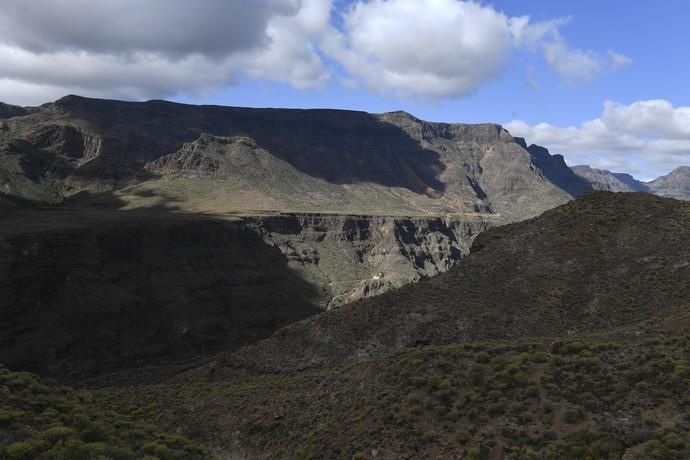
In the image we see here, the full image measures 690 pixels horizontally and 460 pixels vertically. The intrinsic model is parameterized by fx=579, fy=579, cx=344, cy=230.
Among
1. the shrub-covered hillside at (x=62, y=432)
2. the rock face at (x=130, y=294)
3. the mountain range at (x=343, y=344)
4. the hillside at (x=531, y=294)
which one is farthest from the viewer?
the rock face at (x=130, y=294)

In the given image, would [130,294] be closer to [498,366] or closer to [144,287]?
[144,287]

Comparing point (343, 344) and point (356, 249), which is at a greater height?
point (343, 344)

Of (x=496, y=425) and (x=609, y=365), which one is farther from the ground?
(x=609, y=365)

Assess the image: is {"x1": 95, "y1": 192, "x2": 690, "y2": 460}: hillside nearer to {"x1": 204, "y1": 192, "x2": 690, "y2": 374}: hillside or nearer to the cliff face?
{"x1": 204, "y1": 192, "x2": 690, "y2": 374}: hillside

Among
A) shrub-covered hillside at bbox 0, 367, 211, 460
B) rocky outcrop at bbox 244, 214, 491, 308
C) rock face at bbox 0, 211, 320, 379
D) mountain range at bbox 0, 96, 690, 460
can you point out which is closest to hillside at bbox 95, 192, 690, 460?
mountain range at bbox 0, 96, 690, 460

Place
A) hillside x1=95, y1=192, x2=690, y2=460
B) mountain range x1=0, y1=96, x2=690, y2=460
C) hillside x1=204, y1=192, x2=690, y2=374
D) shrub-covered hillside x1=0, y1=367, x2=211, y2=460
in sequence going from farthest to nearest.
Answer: hillside x1=204, y1=192, x2=690, y2=374, hillside x1=95, y1=192, x2=690, y2=460, mountain range x1=0, y1=96, x2=690, y2=460, shrub-covered hillside x1=0, y1=367, x2=211, y2=460

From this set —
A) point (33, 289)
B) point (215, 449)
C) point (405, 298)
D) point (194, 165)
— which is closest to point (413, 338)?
point (405, 298)

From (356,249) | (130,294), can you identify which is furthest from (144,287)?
(356,249)

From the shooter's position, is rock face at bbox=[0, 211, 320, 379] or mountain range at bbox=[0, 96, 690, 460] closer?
mountain range at bbox=[0, 96, 690, 460]

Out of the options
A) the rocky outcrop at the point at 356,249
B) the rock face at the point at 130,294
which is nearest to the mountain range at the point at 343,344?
the rock face at the point at 130,294

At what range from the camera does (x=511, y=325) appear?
4519cm

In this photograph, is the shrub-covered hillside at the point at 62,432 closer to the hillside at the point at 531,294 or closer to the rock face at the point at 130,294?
the hillside at the point at 531,294

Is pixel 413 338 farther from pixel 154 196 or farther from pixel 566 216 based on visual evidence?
pixel 154 196

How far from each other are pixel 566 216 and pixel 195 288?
237 ft
